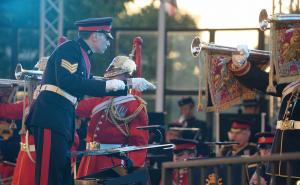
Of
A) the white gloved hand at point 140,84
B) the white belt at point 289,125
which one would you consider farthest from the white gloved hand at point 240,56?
the white gloved hand at point 140,84

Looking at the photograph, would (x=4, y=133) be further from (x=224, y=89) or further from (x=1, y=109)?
(x=224, y=89)

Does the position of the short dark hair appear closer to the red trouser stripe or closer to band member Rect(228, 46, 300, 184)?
the red trouser stripe

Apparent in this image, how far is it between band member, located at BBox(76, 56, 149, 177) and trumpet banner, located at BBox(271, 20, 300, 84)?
1.91 meters

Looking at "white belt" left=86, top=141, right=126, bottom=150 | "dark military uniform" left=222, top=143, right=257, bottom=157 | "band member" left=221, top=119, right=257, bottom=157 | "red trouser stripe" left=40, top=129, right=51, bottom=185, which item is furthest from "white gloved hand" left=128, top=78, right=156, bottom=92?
"dark military uniform" left=222, top=143, right=257, bottom=157

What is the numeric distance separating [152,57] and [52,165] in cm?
912

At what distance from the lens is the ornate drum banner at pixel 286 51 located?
304 inches

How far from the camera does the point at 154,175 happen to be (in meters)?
10.2

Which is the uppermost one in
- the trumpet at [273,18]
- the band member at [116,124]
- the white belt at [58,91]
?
the trumpet at [273,18]

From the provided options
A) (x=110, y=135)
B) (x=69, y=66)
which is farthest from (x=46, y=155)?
(x=110, y=135)

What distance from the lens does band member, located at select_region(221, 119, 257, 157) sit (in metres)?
11.0

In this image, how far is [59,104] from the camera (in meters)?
8.04

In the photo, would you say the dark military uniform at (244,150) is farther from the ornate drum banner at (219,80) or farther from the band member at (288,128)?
the band member at (288,128)

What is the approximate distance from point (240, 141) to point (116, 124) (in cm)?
210

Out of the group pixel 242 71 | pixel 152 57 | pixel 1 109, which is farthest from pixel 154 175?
pixel 152 57
